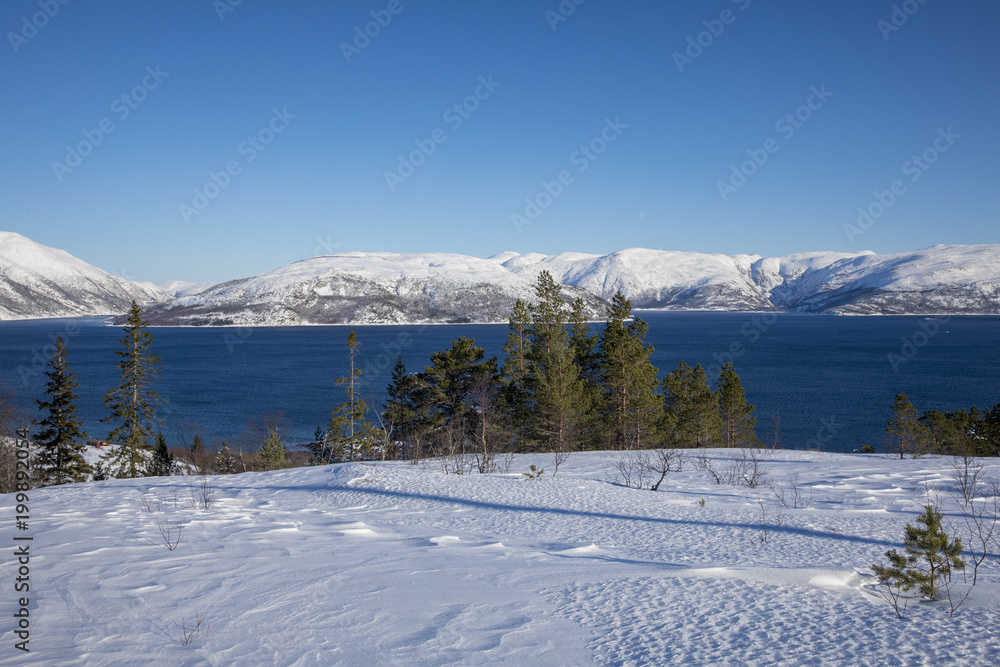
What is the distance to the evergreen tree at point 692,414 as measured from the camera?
28562 mm

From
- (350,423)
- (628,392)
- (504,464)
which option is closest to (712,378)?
(628,392)

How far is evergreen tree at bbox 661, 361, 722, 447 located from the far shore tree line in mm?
80

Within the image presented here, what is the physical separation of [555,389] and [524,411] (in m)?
3.28

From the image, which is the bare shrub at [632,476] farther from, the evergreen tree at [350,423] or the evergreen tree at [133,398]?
the evergreen tree at [133,398]

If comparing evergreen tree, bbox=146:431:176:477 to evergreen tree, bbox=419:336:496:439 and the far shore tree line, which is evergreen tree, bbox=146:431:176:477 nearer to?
the far shore tree line

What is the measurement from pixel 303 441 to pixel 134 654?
135 ft

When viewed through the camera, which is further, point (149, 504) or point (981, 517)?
point (149, 504)

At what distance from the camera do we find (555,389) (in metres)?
28.0

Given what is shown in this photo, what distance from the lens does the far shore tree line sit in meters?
25.2

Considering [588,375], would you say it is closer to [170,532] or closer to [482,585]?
[170,532]

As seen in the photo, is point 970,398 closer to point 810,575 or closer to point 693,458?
point 693,458

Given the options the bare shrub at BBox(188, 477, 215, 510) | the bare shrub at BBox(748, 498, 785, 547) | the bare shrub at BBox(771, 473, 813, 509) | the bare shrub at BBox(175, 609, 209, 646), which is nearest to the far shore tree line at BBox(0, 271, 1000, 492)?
the bare shrub at BBox(188, 477, 215, 510)

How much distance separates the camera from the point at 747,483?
1169 centimetres

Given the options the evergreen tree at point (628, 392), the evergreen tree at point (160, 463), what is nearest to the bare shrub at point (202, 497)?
the evergreen tree at point (160, 463)
